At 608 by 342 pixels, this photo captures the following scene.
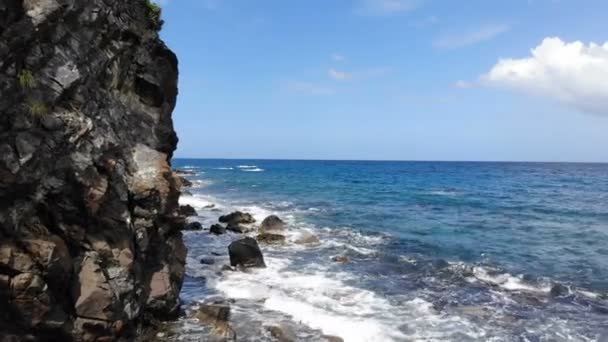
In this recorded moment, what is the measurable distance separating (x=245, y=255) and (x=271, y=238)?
6414mm

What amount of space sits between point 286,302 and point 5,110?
993cm

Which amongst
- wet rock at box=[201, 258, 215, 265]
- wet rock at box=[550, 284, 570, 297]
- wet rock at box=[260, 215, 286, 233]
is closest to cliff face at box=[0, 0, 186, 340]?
wet rock at box=[201, 258, 215, 265]

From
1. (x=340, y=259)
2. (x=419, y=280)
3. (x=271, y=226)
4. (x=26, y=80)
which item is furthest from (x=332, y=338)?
(x=271, y=226)

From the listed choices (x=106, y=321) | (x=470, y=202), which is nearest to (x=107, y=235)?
(x=106, y=321)

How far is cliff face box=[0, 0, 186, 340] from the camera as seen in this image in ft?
29.4

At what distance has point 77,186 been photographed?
10.1 metres

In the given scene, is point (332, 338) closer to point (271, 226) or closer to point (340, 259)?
point (340, 259)

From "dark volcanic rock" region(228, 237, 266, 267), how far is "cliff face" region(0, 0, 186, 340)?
6383 millimetres

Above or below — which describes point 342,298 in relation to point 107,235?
below

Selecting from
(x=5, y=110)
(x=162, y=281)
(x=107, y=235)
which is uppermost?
(x=5, y=110)

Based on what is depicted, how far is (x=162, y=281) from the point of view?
41.3 ft

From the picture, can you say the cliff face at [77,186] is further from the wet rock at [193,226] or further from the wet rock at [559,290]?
the wet rock at [193,226]

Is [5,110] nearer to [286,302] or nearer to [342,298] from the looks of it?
[286,302]

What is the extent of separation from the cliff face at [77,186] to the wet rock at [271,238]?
1256 centimetres
